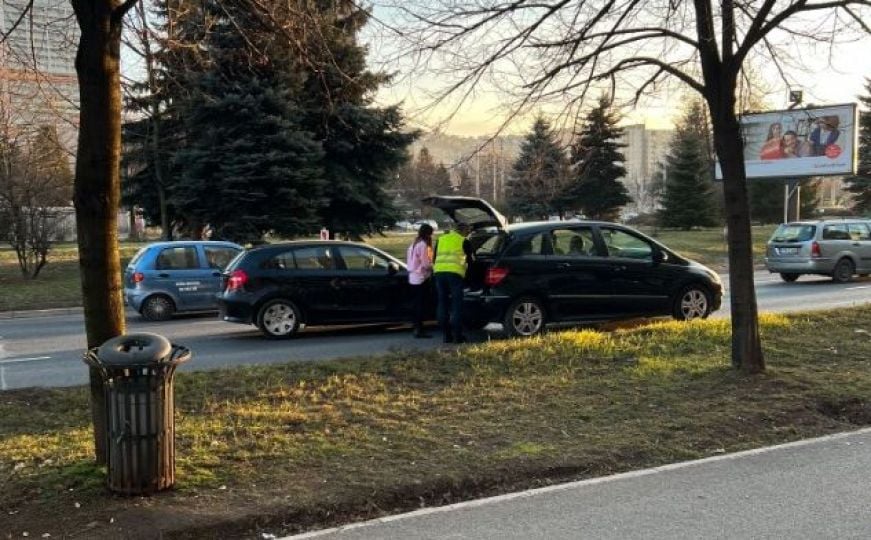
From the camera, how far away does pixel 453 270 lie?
10844 millimetres

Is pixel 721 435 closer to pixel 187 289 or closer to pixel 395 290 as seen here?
pixel 395 290

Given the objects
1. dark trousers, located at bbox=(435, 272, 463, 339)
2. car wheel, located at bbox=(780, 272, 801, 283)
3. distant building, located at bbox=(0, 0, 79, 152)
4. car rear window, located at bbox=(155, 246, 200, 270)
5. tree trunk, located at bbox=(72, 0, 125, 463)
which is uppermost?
distant building, located at bbox=(0, 0, 79, 152)

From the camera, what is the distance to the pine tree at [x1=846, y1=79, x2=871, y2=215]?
181ft

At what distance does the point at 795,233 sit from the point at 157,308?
1648cm

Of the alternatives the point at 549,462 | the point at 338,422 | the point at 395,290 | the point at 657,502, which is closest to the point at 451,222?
the point at 395,290

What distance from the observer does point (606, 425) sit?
6402 mm

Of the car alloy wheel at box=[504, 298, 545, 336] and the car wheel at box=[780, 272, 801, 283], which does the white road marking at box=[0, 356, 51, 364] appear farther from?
the car wheel at box=[780, 272, 801, 283]

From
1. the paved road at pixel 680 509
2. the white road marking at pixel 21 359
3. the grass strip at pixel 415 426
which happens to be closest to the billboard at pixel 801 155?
the grass strip at pixel 415 426

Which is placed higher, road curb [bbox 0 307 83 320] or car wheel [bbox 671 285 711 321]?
car wheel [bbox 671 285 711 321]

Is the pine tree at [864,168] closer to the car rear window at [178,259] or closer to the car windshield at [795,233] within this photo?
the car windshield at [795,233]

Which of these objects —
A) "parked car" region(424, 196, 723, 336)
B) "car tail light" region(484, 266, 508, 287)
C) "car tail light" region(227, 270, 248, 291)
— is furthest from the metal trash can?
"car tail light" region(227, 270, 248, 291)

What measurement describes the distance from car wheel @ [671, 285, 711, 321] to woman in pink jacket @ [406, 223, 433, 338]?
384 cm

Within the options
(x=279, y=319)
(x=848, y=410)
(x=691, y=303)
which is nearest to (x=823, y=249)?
(x=691, y=303)

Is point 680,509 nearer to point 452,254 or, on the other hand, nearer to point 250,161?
point 452,254
